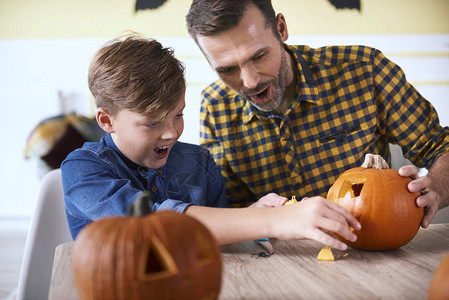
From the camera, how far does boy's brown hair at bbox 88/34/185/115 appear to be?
43.3 inches

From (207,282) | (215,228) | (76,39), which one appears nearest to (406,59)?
(76,39)

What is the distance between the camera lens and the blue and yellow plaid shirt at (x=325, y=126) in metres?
1.47

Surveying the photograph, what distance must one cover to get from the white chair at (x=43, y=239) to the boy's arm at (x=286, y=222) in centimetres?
58

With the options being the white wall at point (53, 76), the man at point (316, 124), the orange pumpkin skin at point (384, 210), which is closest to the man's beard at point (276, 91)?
the man at point (316, 124)

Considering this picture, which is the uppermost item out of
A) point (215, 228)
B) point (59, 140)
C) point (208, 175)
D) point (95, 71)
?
point (95, 71)

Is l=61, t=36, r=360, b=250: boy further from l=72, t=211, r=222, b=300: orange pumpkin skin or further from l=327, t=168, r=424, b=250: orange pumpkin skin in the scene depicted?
l=72, t=211, r=222, b=300: orange pumpkin skin

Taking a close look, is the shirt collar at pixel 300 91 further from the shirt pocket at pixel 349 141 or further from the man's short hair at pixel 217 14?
the man's short hair at pixel 217 14

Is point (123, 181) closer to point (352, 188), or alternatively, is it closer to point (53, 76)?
point (352, 188)

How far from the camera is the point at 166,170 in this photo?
1.27 m

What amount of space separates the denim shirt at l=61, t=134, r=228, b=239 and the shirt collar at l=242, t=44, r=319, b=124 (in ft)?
0.76

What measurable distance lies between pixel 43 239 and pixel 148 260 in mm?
786

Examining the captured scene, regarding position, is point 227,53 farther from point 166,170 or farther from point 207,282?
point 207,282

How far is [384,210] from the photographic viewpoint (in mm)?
851

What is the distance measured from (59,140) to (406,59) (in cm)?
274
